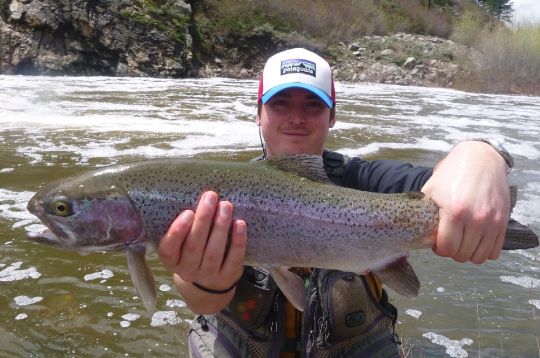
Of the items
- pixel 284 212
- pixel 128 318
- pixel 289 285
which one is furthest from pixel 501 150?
pixel 128 318

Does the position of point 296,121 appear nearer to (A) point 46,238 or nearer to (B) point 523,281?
(A) point 46,238

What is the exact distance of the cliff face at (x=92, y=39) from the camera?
25297 millimetres

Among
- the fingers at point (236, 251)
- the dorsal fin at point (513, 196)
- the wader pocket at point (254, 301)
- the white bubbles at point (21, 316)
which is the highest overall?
the dorsal fin at point (513, 196)

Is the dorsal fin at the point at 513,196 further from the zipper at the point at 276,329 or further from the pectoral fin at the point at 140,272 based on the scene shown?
the pectoral fin at the point at 140,272

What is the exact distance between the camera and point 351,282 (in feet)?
8.52

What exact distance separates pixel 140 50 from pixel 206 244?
1117 inches

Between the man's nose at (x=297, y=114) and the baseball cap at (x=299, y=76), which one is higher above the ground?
the baseball cap at (x=299, y=76)

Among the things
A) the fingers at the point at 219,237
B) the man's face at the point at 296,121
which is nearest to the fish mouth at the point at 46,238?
the fingers at the point at 219,237

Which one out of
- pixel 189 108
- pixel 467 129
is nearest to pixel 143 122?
pixel 189 108

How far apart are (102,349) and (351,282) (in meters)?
1.83

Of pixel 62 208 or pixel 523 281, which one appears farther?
pixel 523 281

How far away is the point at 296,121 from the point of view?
2963 mm

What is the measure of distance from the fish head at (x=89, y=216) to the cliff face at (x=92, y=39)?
84.6ft

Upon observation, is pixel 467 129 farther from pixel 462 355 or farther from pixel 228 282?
pixel 228 282
